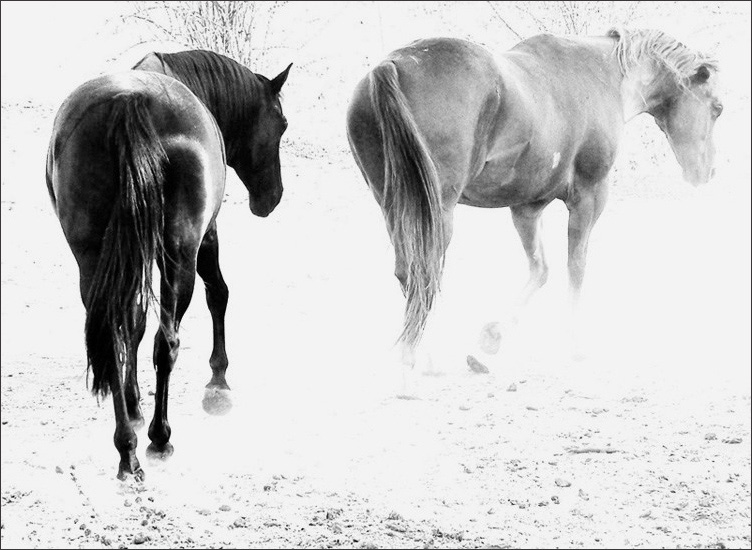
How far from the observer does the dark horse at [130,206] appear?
2941 millimetres

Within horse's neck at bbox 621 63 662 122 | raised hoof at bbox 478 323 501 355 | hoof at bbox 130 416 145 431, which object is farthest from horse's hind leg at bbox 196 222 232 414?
horse's neck at bbox 621 63 662 122

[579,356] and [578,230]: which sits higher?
[578,230]

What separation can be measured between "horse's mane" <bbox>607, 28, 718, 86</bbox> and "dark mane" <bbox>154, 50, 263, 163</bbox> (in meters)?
2.02

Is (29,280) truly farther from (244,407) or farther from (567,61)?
(567,61)

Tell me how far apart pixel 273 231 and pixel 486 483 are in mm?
4190

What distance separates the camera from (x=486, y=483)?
10.9 ft

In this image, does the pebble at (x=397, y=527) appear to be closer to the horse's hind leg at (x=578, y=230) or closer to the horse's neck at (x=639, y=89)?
the horse's hind leg at (x=578, y=230)

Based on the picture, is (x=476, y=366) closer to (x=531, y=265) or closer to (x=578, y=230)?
(x=531, y=265)

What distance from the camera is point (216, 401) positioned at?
3.98 metres

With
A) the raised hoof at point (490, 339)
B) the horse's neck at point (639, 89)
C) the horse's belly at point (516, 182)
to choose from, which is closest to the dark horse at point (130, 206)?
the horse's belly at point (516, 182)

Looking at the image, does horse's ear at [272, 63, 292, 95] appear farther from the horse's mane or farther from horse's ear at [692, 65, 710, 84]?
horse's ear at [692, 65, 710, 84]

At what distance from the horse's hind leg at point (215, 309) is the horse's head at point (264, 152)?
0.47 metres

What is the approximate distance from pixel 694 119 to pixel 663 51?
0.40 metres

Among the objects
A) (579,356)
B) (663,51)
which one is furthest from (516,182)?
(663,51)
